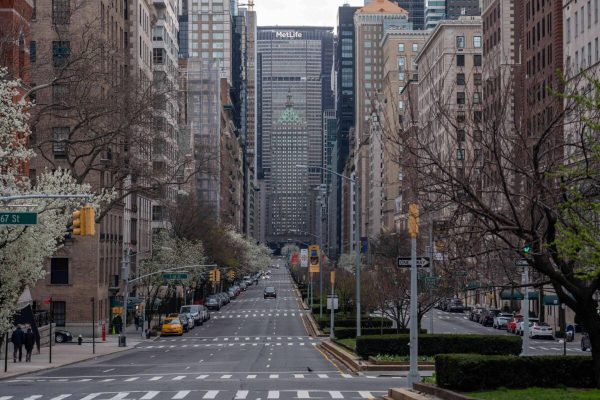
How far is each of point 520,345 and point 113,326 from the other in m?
47.3

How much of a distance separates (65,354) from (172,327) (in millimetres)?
22379

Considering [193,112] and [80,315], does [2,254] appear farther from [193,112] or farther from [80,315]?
[193,112]

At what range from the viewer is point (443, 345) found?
1797 inches

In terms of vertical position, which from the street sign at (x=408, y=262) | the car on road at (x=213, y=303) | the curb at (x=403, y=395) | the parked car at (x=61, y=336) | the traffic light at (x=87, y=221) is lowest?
the car on road at (x=213, y=303)

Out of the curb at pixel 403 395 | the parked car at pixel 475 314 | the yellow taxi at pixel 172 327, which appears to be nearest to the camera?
the curb at pixel 403 395

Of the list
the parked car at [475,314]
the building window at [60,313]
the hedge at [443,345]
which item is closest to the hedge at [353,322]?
the parked car at [475,314]

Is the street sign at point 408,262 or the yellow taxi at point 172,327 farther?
the yellow taxi at point 172,327

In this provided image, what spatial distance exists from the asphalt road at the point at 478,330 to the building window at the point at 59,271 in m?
A: 29.0

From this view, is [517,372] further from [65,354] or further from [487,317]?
[487,317]

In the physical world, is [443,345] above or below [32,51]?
below

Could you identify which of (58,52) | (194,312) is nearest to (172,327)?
(194,312)

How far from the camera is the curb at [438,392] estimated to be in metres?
21.6

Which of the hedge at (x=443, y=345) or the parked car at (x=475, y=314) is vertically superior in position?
the hedge at (x=443, y=345)

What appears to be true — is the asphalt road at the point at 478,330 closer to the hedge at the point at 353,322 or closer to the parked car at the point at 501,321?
the parked car at the point at 501,321
